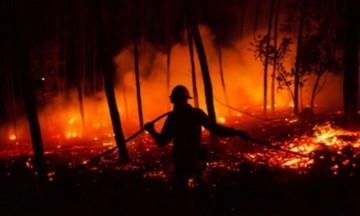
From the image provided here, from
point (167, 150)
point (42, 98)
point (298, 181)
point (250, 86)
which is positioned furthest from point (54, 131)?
point (298, 181)

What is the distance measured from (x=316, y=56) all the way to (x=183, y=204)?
51.5 feet

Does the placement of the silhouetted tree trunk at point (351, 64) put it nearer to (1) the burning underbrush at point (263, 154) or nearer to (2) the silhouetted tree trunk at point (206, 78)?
(1) the burning underbrush at point (263, 154)

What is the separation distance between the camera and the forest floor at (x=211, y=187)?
802cm

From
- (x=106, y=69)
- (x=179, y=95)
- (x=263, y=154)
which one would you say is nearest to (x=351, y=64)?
(x=263, y=154)

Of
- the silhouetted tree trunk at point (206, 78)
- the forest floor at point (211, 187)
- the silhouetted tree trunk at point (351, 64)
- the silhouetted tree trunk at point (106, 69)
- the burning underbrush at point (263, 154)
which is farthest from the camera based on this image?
the silhouetted tree trunk at point (206, 78)

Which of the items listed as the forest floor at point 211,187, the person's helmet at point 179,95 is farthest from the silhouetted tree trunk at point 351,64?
the person's helmet at point 179,95

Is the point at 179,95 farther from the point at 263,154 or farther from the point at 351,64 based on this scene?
the point at 351,64

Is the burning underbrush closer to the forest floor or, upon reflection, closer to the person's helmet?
the forest floor

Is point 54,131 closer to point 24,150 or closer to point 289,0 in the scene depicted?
point 24,150

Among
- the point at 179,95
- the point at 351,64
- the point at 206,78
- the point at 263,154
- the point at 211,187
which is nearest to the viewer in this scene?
the point at 179,95

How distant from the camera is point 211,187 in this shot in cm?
998

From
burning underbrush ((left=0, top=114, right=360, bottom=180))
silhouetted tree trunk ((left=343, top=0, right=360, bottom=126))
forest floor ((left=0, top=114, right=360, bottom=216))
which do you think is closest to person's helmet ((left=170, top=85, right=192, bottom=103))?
forest floor ((left=0, top=114, right=360, bottom=216))

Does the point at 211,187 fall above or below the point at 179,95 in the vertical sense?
below

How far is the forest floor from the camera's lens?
26.3ft
